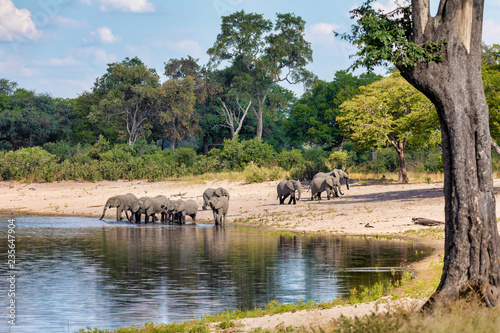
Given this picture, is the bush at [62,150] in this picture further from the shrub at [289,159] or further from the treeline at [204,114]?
the shrub at [289,159]

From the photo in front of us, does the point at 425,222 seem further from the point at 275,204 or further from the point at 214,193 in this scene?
the point at 214,193

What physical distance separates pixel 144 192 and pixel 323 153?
2650 centimetres

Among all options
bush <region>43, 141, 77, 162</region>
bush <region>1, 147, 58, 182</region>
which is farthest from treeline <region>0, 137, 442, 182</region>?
bush <region>43, 141, 77, 162</region>

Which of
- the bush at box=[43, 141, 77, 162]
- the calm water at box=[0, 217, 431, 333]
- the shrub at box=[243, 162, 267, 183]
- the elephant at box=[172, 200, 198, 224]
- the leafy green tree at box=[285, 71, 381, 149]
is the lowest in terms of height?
the calm water at box=[0, 217, 431, 333]

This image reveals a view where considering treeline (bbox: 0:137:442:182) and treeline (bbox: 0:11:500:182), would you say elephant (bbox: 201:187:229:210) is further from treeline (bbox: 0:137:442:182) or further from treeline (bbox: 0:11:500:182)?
treeline (bbox: 0:11:500:182)

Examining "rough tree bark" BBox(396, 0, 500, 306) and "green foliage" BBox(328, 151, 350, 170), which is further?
"green foliage" BBox(328, 151, 350, 170)

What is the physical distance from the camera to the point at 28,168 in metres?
50.8

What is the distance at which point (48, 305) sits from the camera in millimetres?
14016

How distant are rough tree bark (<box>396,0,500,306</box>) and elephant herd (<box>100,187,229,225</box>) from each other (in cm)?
2120

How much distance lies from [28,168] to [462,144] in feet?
147

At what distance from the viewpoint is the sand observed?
28.8m

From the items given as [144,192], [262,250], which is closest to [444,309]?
[262,250]

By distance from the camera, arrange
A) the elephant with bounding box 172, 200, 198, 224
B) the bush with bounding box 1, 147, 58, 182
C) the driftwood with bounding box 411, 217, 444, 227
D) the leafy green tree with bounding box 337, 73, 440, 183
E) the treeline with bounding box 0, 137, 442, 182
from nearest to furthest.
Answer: the driftwood with bounding box 411, 217, 444, 227, the elephant with bounding box 172, 200, 198, 224, the leafy green tree with bounding box 337, 73, 440, 183, the treeline with bounding box 0, 137, 442, 182, the bush with bounding box 1, 147, 58, 182

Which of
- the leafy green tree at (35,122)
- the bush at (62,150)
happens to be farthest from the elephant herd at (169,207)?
the leafy green tree at (35,122)
